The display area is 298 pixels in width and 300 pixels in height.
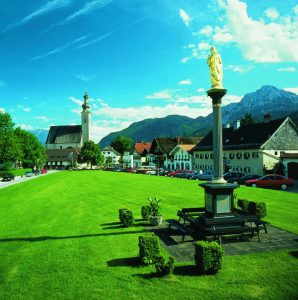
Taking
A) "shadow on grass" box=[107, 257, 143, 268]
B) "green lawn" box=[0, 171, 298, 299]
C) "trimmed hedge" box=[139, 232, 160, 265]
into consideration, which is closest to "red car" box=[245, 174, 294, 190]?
"green lawn" box=[0, 171, 298, 299]

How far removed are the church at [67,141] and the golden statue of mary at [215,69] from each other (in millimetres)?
139112

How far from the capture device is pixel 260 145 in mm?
54031

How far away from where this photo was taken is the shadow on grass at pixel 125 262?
1105 cm

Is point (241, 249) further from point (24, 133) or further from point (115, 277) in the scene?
point (24, 133)

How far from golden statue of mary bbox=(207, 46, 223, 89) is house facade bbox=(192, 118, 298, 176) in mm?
42314

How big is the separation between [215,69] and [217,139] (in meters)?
3.30

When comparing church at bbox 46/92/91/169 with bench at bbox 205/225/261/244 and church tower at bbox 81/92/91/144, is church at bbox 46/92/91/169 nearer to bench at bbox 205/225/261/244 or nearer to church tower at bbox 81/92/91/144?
church tower at bbox 81/92/91/144

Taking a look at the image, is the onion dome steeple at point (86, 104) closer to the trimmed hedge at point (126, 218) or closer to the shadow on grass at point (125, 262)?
the trimmed hedge at point (126, 218)

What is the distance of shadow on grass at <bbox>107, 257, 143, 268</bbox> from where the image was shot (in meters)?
11.1

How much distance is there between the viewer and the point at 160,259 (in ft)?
32.7

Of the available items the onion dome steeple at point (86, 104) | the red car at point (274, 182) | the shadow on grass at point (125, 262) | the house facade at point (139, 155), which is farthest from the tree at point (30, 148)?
the shadow on grass at point (125, 262)

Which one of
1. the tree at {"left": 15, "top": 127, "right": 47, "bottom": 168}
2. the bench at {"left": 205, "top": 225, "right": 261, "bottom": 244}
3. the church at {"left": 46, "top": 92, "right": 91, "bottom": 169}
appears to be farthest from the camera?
the church at {"left": 46, "top": 92, "right": 91, "bottom": 169}

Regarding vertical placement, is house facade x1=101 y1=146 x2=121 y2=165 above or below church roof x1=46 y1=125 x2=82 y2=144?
below

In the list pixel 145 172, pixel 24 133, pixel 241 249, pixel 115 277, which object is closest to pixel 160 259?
pixel 115 277
